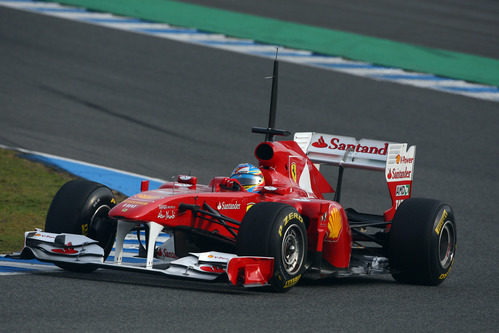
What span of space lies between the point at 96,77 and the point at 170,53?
2.44m

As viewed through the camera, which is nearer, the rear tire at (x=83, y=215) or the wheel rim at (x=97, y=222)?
the rear tire at (x=83, y=215)

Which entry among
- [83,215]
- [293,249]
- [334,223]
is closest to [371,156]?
[334,223]

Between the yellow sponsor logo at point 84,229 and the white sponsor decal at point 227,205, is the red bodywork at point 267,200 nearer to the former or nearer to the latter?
the white sponsor decal at point 227,205

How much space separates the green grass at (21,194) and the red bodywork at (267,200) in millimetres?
2191

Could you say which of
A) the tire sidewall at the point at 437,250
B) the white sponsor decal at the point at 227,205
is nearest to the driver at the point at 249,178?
the white sponsor decal at the point at 227,205

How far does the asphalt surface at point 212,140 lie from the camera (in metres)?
7.14

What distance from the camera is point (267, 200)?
909cm

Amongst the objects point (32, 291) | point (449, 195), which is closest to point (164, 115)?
point (449, 195)

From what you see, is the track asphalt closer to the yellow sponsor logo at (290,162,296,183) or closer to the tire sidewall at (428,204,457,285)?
the tire sidewall at (428,204,457,285)

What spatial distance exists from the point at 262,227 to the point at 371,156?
285 centimetres

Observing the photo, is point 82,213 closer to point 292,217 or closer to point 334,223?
point 292,217

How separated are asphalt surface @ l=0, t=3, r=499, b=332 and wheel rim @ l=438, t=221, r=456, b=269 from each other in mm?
240

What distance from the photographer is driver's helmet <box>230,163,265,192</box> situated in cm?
909

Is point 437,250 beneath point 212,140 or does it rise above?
beneath
